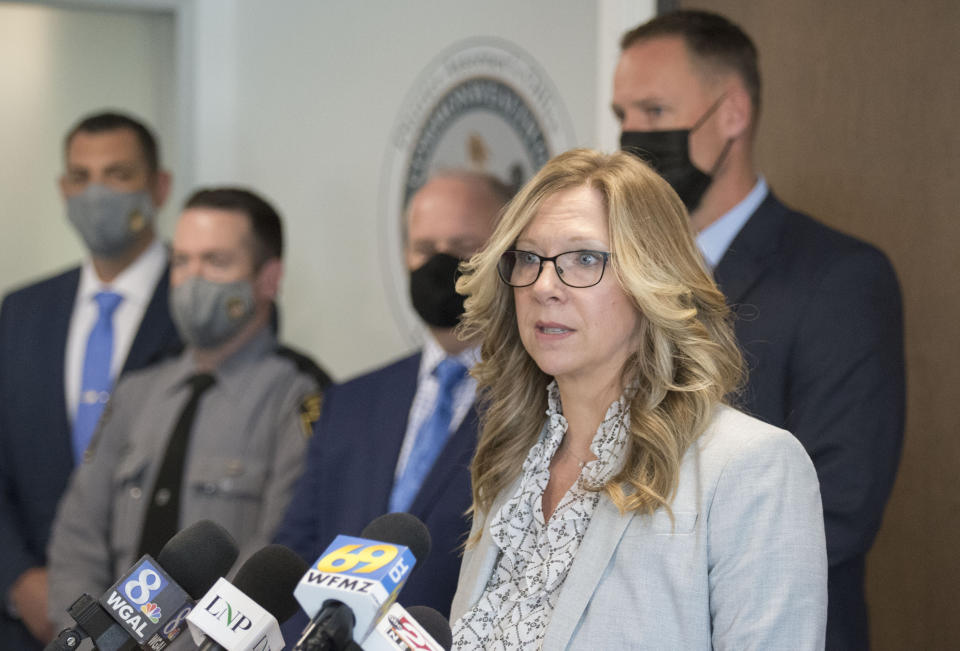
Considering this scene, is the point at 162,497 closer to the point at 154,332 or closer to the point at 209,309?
the point at 209,309

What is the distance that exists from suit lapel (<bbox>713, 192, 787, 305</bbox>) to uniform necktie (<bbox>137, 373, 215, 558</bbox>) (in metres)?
1.52

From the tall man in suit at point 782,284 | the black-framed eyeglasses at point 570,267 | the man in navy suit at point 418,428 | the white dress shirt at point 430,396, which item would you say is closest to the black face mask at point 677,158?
the tall man in suit at point 782,284

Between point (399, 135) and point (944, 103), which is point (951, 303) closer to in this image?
point (944, 103)

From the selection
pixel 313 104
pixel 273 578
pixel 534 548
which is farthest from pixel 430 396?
pixel 313 104

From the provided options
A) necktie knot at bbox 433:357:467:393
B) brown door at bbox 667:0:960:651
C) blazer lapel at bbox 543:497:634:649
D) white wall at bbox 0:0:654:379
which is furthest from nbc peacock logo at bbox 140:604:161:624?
white wall at bbox 0:0:654:379

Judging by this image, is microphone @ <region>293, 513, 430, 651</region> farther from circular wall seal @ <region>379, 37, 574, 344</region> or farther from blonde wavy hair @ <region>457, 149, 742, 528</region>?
circular wall seal @ <region>379, 37, 574, 344</region>

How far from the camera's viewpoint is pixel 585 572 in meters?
1.78

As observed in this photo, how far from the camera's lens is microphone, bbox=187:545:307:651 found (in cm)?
128

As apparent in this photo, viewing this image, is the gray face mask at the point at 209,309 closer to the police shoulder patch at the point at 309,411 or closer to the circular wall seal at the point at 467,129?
the police shoulder patch at the point at 309,411

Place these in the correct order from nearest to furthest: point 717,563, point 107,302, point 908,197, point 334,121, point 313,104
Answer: point 717,563, point 908,197, point 107,302, point 334,121, point 313,104

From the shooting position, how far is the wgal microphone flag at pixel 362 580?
3.85 ft

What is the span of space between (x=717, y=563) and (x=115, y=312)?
9.49 ft

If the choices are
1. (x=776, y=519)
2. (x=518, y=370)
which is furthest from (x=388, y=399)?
(x=776, y=519)

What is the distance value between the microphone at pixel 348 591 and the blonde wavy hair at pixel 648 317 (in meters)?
0.62
